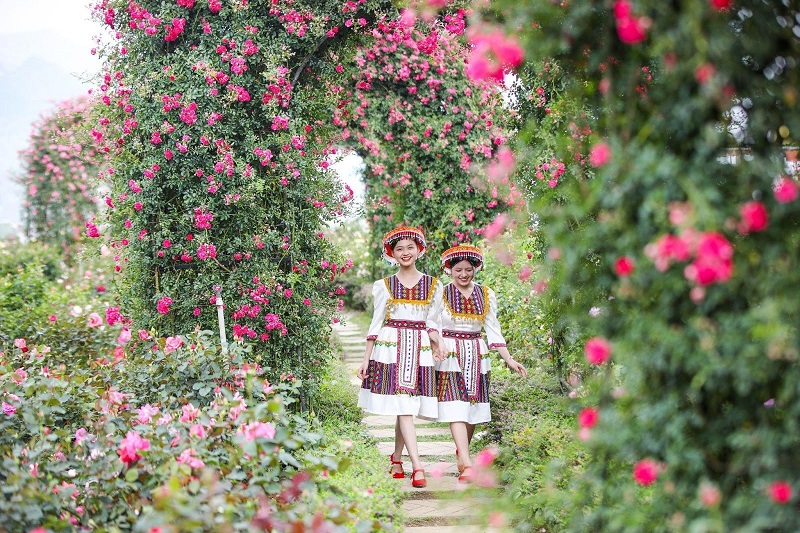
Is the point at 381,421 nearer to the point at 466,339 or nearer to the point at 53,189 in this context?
the point at 466,339

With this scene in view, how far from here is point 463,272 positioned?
188 inches

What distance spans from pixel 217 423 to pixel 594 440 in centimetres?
153

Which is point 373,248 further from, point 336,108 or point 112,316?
point 112,316

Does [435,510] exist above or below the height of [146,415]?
below

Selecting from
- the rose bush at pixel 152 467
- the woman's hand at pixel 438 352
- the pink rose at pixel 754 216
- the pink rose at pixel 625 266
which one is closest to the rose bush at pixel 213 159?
the woman's hand at pixel 438 352

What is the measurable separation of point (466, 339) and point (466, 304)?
22 cm

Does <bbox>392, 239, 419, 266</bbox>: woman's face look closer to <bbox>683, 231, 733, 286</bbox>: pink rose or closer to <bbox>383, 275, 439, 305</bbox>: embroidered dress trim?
<bbox>383, 275, 439, 305</bbox>: embroidered dress trim

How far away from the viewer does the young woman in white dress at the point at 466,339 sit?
471 centimetres

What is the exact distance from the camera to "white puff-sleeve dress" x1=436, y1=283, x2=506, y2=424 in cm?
472

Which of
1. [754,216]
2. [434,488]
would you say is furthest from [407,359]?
[754,216]

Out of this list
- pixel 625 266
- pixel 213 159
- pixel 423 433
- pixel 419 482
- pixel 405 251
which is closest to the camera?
pixel 625 266

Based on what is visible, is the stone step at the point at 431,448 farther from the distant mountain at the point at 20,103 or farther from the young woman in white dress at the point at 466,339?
the distant mountain at the point at 20,103

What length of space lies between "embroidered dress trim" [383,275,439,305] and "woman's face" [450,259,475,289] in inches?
8.4

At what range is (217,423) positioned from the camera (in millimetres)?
2820
